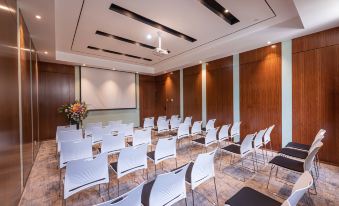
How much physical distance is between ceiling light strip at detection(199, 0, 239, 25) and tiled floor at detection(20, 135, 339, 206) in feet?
11.9

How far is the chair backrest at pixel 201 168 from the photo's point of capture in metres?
2.07

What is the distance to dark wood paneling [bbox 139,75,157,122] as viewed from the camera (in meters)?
9.80

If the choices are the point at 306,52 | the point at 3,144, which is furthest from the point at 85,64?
the point at 306,52

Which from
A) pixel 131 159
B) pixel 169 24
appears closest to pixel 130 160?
pixel 131 159

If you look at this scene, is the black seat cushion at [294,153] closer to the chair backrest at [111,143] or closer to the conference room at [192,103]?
the conference room at [192,103]

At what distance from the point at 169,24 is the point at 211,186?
13.1 feet

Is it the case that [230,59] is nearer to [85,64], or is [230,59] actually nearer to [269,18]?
[269,18]

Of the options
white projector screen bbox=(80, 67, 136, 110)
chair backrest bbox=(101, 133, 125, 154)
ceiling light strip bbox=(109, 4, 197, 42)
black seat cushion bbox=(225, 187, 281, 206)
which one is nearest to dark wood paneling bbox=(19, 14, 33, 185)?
chair backrest bbox=(101, 133, 125, 154)

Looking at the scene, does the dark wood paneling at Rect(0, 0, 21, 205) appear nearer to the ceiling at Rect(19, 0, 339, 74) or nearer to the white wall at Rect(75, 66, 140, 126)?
the ceiling at Rect(19, 0, 339, 74)

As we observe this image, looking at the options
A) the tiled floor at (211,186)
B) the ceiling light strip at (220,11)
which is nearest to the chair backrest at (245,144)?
the tiled floor at (211,186)

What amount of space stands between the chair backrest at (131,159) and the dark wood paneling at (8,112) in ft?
4.38

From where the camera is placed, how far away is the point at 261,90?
521cm

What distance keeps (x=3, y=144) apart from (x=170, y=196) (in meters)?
2.09

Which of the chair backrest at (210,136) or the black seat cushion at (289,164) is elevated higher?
the chair backrest at (210,136)
